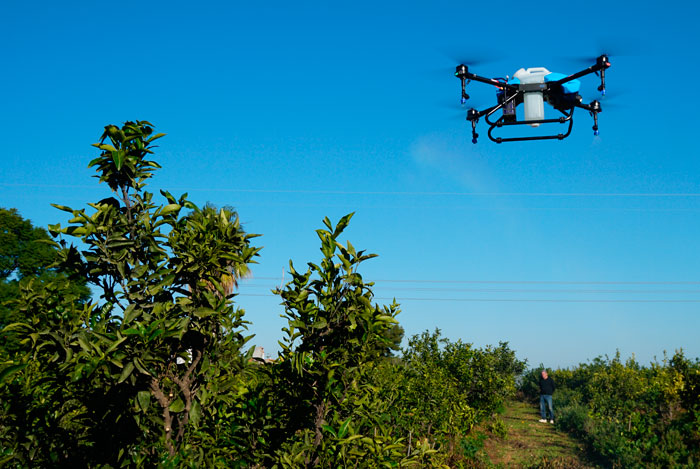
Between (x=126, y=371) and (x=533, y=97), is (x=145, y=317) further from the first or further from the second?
(x=533, y=97)

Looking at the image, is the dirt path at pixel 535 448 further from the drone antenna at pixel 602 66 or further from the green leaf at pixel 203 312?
the green leaf at pixel 203 312

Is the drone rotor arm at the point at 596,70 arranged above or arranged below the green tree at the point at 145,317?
above

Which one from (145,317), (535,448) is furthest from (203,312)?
(535,448)

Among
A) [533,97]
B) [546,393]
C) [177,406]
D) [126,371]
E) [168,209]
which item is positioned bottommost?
[177,406]

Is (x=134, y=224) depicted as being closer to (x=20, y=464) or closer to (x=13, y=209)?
(x=20, y=464)

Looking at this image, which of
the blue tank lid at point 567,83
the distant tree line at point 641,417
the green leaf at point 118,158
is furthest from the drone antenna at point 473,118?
the distant tree line at point 641,417

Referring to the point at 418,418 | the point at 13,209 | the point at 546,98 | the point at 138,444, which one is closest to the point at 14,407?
the point at 138,444

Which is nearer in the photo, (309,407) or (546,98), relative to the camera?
(309,407)
